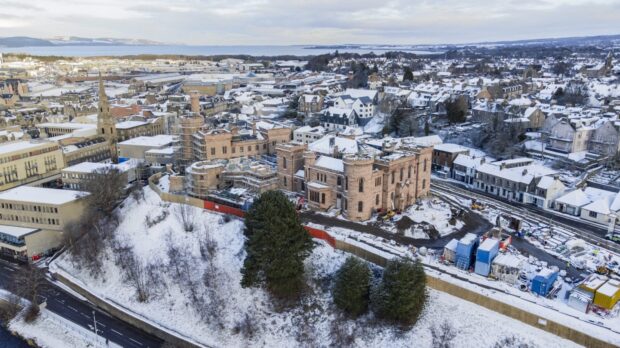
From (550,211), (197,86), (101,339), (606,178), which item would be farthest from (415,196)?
(197,86)

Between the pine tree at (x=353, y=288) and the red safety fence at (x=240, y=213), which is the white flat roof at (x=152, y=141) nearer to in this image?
the red safety fence at (x=240, y=213)

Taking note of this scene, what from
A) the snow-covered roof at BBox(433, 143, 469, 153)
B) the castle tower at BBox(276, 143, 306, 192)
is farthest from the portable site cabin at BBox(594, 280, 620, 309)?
the snow-covered roof at BBox(433, 143, 469, 153)

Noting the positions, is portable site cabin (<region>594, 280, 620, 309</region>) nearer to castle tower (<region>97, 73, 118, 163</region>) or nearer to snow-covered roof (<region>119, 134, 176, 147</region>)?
snow-covered roof (<region>119, 134, 176, 147</region>)

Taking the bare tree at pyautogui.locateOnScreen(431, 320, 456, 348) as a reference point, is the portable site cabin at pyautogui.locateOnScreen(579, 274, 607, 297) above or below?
above

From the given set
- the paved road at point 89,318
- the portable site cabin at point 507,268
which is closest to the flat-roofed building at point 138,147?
the paved road at point 89,318

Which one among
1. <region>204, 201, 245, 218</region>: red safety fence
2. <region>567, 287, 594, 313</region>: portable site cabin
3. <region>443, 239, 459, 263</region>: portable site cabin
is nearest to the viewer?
<region>567, 287, 594, 313</region>: portable site cabin

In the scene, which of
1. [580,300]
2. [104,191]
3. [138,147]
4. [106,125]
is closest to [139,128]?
[106,125]
